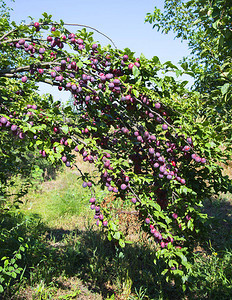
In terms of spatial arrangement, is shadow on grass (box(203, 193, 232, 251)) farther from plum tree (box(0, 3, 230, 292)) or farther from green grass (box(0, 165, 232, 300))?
plum tree (box(0, 3, 230, 292))

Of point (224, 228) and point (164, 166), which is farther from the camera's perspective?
point (224, 228)

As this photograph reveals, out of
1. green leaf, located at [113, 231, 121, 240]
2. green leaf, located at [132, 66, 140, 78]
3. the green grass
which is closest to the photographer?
green leaf, located at [132, 66, 140, 78]

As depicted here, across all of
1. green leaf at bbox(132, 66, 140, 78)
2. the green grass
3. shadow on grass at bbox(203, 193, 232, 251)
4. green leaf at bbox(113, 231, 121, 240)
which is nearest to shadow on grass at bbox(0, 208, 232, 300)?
the green grass

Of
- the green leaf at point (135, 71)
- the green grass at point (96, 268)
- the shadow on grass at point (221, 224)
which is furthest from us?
the shadow on grass at point (221, 224)

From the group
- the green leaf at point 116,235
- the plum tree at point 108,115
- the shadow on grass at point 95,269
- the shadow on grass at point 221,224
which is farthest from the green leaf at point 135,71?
the shadow on grass at point 221,224

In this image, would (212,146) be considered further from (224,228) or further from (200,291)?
(224,228)

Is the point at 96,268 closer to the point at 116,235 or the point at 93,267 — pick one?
the point at 93,267

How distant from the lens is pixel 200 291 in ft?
9.60

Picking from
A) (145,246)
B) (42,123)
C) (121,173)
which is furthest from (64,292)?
(42,123)

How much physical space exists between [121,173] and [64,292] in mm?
1956

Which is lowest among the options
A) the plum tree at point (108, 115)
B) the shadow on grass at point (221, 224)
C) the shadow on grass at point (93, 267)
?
the shadow on grass at point (93, 267)

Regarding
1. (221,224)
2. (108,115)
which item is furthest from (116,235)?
(221,224)

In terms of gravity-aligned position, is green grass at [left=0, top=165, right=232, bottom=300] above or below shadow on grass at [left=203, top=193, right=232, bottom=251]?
below

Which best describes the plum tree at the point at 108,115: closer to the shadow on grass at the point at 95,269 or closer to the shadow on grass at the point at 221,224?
the shadow on grass at the point at 95,269
